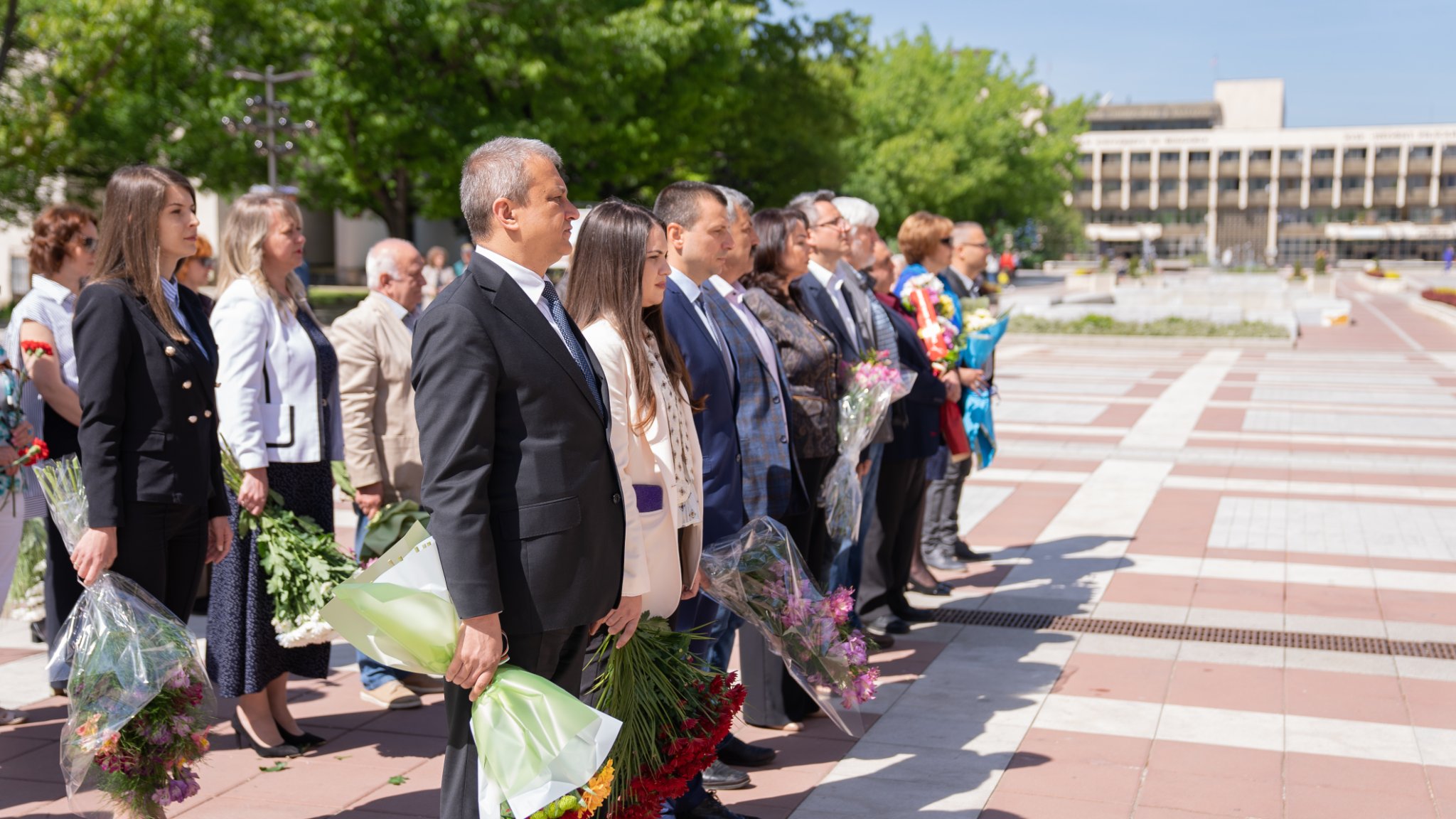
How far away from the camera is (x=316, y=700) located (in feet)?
17.5

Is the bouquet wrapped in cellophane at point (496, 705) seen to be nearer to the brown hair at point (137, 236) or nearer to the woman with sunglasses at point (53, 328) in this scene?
the brown hair at point (137, 236)

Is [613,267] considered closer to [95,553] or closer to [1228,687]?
[95,553]

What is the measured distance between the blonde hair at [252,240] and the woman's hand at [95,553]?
1252 mm

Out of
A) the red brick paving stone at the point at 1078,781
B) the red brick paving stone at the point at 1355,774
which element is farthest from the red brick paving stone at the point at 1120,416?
the red brick paving stone at the point at 1078,781

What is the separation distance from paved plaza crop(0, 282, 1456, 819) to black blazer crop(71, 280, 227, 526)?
44.3 inches

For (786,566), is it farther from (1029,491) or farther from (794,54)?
(794,54)

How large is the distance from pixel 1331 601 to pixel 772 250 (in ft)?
12.7

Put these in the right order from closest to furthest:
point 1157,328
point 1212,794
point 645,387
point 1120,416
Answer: point 645,387 < point 1212,794 < point 1120,416 < point 1157,328

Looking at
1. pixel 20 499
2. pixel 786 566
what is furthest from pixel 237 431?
pixel 786 566

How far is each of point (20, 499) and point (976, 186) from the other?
55.2 metres

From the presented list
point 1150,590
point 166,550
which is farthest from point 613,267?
point 1150,590

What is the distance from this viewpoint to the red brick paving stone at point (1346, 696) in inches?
201

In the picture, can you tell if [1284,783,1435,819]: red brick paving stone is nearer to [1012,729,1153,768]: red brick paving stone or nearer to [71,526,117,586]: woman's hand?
[1012,729,1153,768]: red brick paving stone

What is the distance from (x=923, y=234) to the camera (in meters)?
6.99
